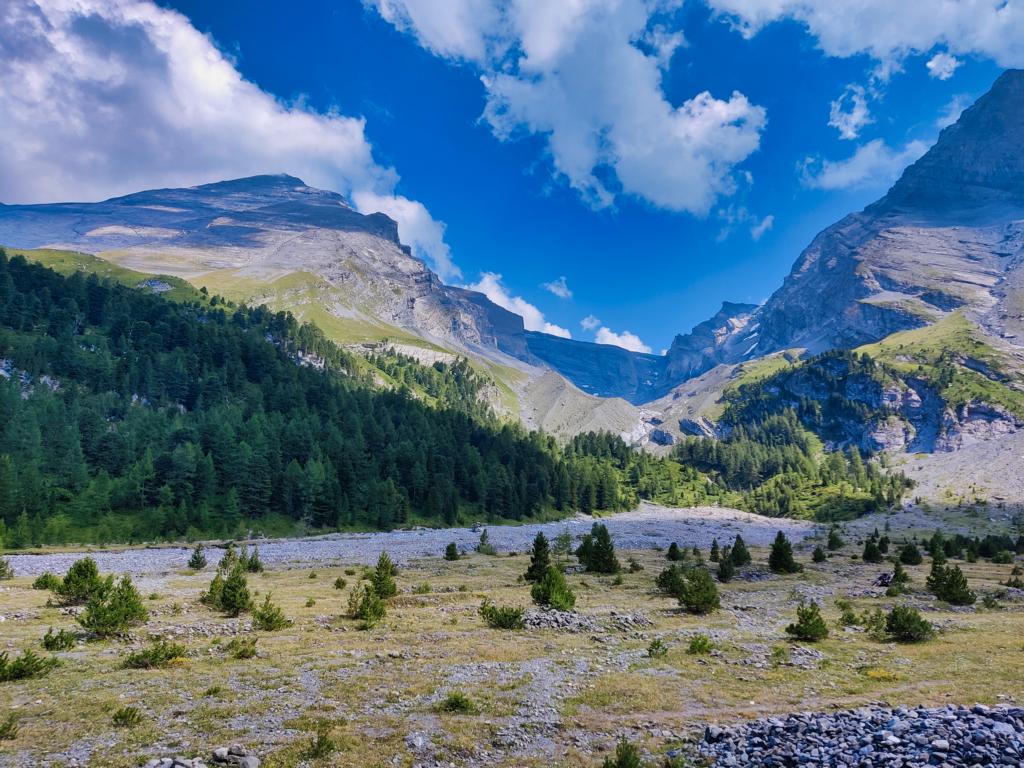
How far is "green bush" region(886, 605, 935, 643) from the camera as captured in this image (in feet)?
87.6

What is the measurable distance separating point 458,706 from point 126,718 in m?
9.45

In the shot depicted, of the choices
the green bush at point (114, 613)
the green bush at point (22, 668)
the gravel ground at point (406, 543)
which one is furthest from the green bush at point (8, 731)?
the gravel ground at point (406, 543)

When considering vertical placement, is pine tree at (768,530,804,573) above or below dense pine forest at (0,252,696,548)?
below

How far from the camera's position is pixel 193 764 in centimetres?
1230

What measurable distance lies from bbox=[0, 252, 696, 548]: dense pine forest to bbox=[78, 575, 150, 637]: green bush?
6026 centimetres

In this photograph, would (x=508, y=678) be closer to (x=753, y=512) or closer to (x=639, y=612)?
(x=639, y=612)

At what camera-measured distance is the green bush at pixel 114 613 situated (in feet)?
77.7

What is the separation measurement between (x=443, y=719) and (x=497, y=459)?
138 meters

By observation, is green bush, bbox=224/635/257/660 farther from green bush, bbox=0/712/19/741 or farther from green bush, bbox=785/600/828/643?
green bush, bbox=785/600/828/643

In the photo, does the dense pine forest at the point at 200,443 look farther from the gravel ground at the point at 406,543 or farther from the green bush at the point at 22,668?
the green bush at the point at 22,668

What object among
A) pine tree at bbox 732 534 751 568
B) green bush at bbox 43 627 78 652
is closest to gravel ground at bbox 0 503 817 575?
pine tree at bbox 732 534 751 568

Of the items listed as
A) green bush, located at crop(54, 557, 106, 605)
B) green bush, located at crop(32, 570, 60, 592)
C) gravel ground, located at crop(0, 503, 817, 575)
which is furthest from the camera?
gravel ground, located at crop(0, 503, 817, 575)

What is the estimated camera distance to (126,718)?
48.8 ft

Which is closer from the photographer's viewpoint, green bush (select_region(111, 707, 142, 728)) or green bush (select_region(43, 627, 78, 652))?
green bush (select_region(111, 707, 142, 728))
